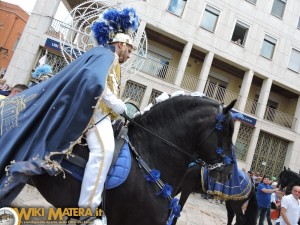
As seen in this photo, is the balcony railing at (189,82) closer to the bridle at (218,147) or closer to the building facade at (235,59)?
the building facade at (235,59)

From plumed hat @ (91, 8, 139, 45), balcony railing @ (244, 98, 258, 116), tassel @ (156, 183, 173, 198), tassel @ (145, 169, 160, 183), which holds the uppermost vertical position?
balcony railing @ (244, 98, 258, 116)

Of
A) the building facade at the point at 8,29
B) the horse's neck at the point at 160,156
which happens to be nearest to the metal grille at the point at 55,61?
the horse's neck at the point at 160,156

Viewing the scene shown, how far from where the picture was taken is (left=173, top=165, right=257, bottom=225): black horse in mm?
6699

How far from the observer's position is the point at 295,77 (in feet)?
68.6

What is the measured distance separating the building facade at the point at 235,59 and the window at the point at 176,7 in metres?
0.06

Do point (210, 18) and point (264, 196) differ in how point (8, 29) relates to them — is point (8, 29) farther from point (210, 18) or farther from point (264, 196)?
point (264, 196)

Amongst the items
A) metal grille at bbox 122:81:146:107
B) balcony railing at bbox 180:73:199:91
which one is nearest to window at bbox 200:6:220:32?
balcony railing at bbox 180:73:199:91

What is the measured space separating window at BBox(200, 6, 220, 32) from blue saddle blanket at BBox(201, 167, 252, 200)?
1395cm

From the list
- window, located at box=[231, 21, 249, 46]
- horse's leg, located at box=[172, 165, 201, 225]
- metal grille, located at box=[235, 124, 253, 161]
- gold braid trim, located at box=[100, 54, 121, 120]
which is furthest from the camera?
window, located at box=[231, 21, 249, 46]

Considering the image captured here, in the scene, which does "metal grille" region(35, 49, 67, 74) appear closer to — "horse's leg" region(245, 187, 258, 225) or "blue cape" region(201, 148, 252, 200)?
"blue cape" region(201, 148, 252, 200)

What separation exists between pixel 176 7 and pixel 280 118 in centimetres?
1138

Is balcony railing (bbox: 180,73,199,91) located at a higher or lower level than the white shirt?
higher

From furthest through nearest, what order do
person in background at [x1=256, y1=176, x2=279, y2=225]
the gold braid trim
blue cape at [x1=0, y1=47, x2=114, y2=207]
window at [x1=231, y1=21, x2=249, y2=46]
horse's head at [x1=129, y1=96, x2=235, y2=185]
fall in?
window at [x1=231, y1=21, x2=249, y2=46] < person in background at [x1=256, y1=176, x2=279, y2=225] < horse's head at [x1=129, y1=96, x2=235, y2=185] < the gold braid trim < blue cape at [x1=0, y1=47, x2=114, y2=207]

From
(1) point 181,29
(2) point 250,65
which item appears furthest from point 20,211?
(2) point 250,65
